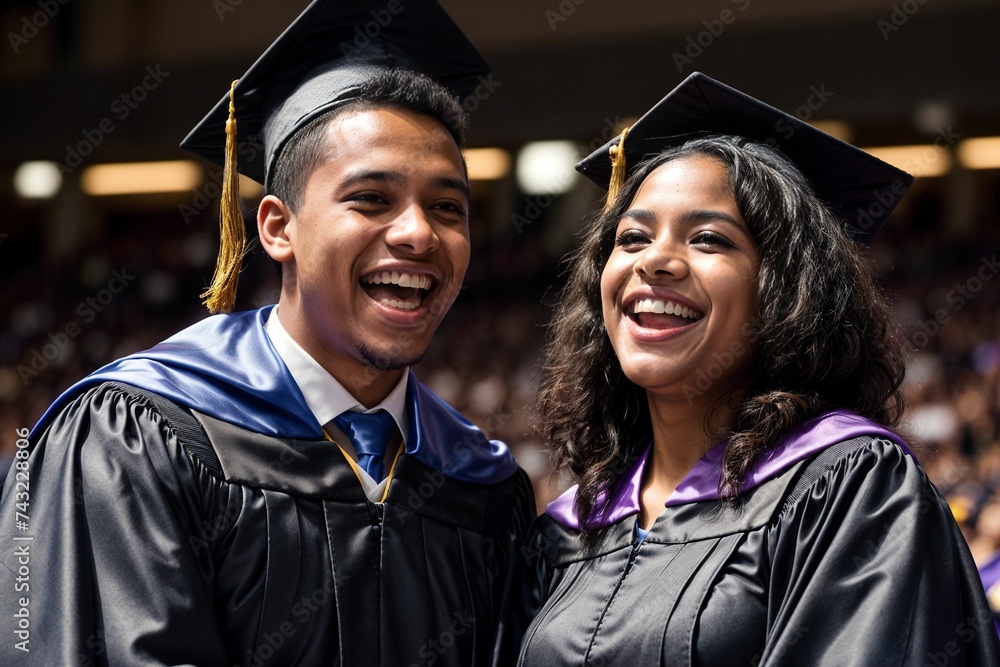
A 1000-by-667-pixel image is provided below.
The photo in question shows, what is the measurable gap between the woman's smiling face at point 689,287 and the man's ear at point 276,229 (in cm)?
77

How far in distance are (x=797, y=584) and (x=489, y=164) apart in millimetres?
13003

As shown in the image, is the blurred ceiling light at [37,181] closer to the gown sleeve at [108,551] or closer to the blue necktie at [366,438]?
the blue necktie at [366,438]

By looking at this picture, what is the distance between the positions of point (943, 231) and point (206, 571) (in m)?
12.0

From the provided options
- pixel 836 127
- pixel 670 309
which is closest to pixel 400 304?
pixel 670 309

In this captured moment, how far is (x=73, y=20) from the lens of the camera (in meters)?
14.1

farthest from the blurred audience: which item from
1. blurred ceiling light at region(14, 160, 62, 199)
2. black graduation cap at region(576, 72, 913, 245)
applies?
black graduation cap at region(576, 72, 913, 245)

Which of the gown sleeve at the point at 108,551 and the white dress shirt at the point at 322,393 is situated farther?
the white dress shirt at the point at 322,393

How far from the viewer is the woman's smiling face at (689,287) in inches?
102

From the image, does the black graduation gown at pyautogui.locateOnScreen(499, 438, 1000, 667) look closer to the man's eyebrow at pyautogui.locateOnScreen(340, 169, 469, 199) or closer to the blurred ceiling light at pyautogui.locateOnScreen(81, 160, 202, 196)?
→ the man's eyebrow at pyautogui.locateOnScreen(340, 169, 469, 199)

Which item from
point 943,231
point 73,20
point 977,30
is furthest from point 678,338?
point 73,20

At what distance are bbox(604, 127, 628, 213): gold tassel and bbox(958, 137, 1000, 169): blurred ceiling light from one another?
1201 cm

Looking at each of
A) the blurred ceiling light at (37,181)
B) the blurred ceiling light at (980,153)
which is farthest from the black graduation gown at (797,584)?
the blurred ceiling light at (37,181)

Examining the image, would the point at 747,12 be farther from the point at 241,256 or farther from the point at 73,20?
the point at 241,256

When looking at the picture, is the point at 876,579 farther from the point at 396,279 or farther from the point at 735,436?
the point at 396,279
